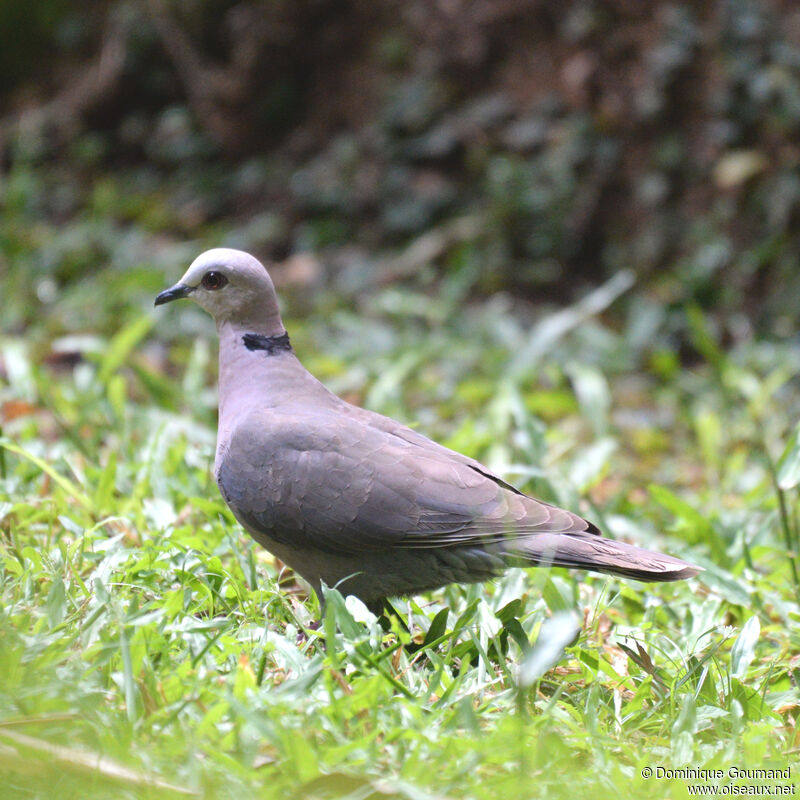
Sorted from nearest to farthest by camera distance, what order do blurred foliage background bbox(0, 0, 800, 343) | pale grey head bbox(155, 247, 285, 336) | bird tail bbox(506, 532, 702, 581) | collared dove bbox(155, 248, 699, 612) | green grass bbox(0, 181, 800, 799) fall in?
1. green grass bbox(0, 181, 800, 799)
2. bird tail bbox(506, 532, 702, 581)
3. collared dove bbox(155, 248, 699, 612)
4. pale grey head bbox(155, 247, 285, 336)
5. blurred foliage background bbox(0, 0, 800, 343)

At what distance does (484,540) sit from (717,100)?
468 cm

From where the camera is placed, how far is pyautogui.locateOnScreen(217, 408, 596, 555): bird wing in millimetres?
2771

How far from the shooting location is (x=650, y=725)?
2.56 metres

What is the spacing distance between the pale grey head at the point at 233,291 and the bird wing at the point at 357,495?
1.44 ft

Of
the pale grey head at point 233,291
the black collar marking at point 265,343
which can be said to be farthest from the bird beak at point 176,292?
the black collar marking at point 265,343

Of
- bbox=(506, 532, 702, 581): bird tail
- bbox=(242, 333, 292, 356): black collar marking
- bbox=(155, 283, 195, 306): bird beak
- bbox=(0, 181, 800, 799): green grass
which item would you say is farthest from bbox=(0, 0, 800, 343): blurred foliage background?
bbox=(506, 532, 702, 581): bird tail

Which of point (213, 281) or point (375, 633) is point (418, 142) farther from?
point (375, 633)

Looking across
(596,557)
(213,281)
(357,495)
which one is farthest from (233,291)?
(596,557)

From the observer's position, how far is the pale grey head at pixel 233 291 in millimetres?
3209

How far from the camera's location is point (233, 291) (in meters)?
3.23

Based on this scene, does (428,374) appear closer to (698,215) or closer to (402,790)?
(698,215)

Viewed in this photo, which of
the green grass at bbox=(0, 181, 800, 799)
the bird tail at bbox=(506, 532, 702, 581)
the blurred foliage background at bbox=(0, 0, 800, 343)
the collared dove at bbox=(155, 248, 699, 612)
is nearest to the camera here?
the green grass at bbox=(0, 181, 800, 799)

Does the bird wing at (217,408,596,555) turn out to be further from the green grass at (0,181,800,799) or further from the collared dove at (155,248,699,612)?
the green grass at (0,181,800,799)

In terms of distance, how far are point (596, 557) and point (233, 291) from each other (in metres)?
1.38
